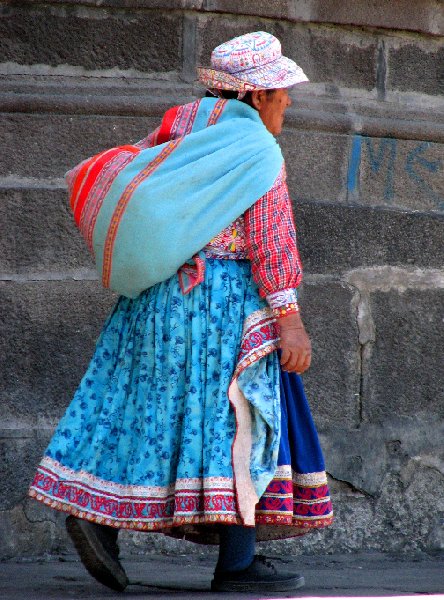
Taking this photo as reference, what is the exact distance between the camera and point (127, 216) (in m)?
4.09

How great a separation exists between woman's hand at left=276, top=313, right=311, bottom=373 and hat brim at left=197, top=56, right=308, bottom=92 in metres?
0.71

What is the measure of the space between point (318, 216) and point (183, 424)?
1.59 metres

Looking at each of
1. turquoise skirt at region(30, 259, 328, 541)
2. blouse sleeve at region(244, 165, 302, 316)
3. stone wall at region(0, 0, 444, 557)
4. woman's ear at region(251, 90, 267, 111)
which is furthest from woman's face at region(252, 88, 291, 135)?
stone wall at region(0, 0, 444, 557)

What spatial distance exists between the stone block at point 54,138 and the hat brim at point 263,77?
110 cm

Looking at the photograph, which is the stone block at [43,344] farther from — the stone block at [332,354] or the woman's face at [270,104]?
the woman's face at [270,104]

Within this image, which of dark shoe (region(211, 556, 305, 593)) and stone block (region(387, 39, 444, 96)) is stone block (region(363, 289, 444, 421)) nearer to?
stone block (region(387, 39, 444, 96))

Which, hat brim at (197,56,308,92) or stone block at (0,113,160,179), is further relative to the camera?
stone block at (0,113,160,179)

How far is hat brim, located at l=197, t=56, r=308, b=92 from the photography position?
4129mm

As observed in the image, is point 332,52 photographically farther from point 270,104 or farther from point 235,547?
point 235,547

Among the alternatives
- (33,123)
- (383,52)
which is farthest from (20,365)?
(383,52)

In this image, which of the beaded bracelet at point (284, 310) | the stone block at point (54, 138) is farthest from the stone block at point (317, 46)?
the beaded bracelet at point (284, 310)

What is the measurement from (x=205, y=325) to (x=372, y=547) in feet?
5.70

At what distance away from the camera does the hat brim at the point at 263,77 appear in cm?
413

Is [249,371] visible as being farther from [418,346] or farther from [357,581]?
[418,346]
